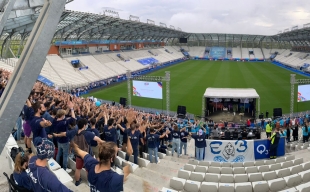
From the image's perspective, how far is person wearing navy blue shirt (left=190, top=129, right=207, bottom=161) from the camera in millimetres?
10508

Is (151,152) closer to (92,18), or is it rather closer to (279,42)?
(92,18)

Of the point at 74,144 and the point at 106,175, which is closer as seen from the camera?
the point at 106,175

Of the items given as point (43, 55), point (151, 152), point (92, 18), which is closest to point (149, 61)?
point (92, 18)

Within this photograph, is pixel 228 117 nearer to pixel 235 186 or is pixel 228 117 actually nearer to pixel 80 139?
pixel 235 186

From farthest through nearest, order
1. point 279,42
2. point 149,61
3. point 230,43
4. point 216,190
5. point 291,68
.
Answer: point 230,43 < point 279,42 < point 149,61 < point 291,68 < point 216,190

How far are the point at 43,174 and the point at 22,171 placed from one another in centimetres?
73

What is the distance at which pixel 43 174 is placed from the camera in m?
3.21

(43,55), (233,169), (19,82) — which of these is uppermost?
(43,55)

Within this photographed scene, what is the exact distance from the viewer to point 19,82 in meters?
2.75

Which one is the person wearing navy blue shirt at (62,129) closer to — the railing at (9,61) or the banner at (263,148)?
the banner at (263,148)

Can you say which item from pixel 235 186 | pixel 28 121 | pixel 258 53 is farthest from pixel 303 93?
pixel 258 53

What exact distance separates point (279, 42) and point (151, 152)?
279 ft

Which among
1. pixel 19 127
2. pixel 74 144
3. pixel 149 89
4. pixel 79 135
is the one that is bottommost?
pixel 19 127

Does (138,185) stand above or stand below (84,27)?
below
